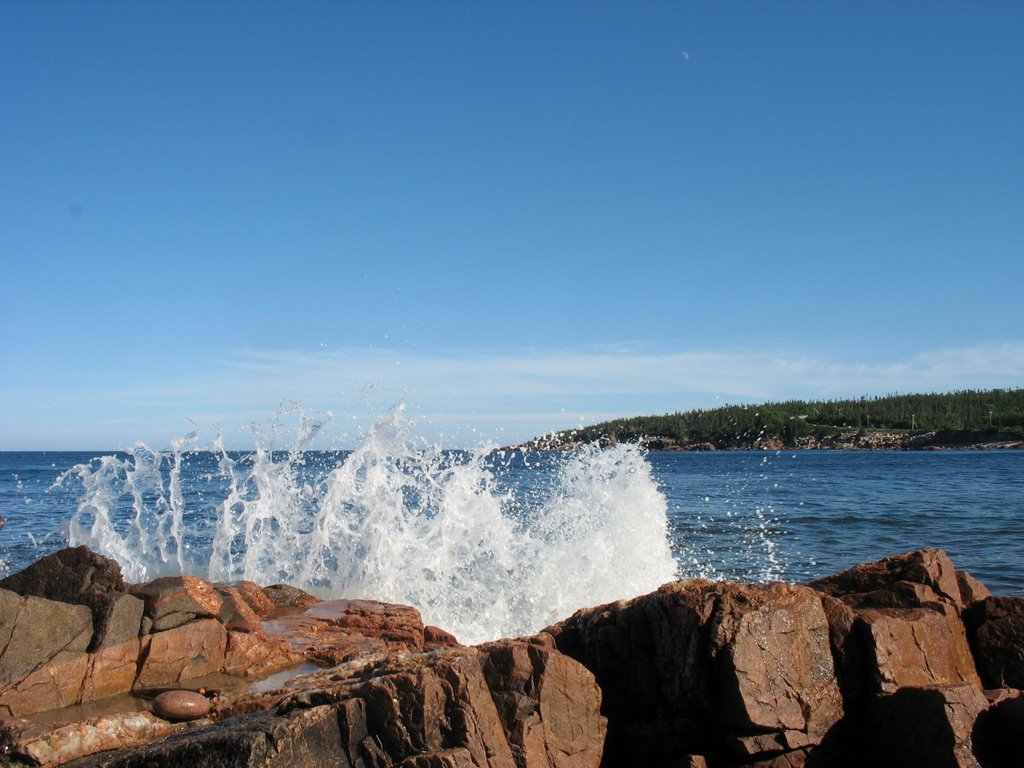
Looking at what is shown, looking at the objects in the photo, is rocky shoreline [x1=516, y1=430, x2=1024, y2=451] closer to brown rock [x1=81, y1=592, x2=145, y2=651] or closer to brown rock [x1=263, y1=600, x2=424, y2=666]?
brown rock [x1=263, y1=600, x2=424, y2=666]

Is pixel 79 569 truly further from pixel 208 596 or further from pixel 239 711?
pixel 239 711

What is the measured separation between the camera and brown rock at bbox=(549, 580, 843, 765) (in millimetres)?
5246

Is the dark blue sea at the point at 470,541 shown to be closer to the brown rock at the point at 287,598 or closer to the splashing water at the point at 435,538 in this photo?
the splashing water at the point at 435,538

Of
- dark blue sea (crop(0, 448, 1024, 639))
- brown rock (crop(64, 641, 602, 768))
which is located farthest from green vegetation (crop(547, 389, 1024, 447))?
brown rock (crop(64, 641, 602, 768))

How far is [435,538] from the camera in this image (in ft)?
42.6

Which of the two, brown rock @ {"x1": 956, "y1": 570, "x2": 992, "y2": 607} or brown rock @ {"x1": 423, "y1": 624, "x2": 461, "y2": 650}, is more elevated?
brown rock @ {"x1": 956, "y1": 570, "x2": 992, "y2": 607}

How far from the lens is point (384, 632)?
8.64 metres

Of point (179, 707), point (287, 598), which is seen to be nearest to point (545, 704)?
point (179, 707)

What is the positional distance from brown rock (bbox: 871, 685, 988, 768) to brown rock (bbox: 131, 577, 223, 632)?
5.40m

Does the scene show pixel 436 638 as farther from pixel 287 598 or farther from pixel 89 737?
pixel 89 737

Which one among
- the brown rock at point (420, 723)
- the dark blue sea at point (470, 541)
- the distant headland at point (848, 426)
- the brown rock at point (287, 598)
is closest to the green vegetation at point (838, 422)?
the distant headland at point (848, 426)

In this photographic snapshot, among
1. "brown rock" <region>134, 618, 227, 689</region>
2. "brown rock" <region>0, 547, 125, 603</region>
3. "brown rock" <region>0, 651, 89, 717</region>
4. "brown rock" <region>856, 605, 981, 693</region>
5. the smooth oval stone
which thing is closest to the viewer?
"brown rock" <region>856, 605, 981, 693</region>

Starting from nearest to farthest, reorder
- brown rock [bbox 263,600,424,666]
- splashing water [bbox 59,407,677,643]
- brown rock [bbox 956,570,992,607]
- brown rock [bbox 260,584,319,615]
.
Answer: brown rock [bbox 956,570,992,607]
brown rock [bbox 263,600,424,666]
brown rock [bbox 260,584,319,615]
splashing water [bbox 59,407,677,643]

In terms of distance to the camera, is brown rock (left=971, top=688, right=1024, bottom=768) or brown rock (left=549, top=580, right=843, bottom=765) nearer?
brown rock (left=971, top=688, right=1024, bottom=768)
